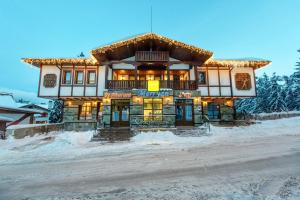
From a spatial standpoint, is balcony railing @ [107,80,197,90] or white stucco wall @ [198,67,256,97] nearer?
balcony railing @ [107,80,197,90]

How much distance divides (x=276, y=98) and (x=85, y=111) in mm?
27741

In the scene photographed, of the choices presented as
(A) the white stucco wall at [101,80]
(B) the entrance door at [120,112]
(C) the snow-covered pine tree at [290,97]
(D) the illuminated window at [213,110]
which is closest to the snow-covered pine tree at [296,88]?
(C) the snow-covered pine tree at [290,97]

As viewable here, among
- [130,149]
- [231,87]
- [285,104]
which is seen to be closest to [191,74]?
[231,87]

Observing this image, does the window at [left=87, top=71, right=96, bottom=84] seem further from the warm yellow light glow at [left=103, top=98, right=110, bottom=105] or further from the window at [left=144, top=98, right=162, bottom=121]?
the window at [left=144, top=98, right=162, bottom=121]

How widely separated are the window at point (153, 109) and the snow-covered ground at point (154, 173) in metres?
7.61

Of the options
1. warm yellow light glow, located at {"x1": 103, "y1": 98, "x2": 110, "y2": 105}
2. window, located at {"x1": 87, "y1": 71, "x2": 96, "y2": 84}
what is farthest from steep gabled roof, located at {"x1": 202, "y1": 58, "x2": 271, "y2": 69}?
window, located at {"x1": 87, "y1": 71, "x2": 96, "y2": 84}

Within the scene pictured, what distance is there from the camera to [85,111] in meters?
19.5

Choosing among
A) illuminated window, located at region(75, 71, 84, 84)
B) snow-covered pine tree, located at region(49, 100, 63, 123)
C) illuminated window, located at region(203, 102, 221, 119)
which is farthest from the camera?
snow-covered pine tree, located at region(49, 100, 63, 123)

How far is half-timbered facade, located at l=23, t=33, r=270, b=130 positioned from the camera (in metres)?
17.3

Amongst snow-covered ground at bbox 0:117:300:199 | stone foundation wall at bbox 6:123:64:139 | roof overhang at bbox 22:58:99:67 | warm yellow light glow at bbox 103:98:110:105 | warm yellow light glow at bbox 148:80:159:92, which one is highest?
roof overhang at bbox 22:58:99:67

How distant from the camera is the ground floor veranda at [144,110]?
1708 centimetres

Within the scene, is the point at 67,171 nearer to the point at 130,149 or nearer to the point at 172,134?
the point at 130,149

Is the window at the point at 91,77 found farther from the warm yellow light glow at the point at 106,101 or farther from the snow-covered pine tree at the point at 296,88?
the snow-covered pine tree at the point at 296,88

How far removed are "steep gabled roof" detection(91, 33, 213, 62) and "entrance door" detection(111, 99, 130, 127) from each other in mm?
4557
